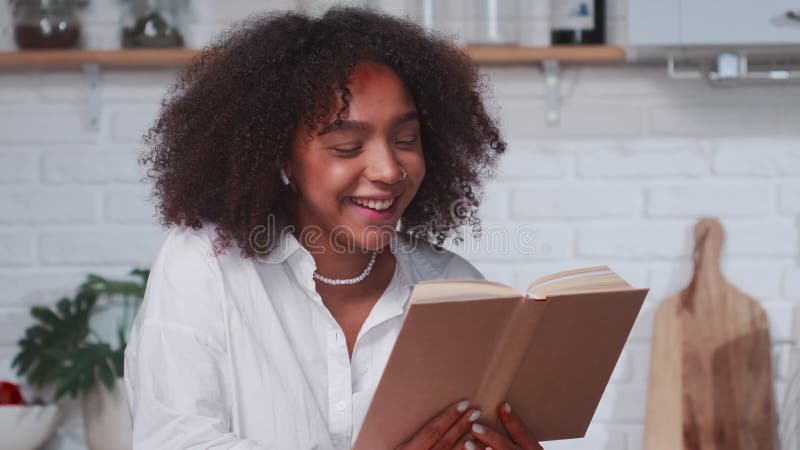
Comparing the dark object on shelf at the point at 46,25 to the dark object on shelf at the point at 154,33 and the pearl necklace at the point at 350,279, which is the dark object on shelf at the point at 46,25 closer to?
the dark object on shelf at the point at 154,33

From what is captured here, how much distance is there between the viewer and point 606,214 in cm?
217

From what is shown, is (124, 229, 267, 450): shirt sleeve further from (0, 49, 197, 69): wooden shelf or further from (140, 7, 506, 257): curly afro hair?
(0, 49, 197, 69): wooden shelf

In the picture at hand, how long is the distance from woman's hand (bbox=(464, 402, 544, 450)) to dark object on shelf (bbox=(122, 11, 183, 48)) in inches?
45.6

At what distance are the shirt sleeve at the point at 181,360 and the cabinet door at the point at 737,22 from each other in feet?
3.38

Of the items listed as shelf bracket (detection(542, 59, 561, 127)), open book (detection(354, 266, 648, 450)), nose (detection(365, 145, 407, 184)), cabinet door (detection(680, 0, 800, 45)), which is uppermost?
cabinet door (detection(680, 0, 800, 45))

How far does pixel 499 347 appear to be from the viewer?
3.88 ft

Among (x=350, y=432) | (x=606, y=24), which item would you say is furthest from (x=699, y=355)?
(x=350, y=432)

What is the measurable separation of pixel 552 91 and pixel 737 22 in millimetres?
400

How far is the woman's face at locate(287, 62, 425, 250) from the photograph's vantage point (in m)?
1.35

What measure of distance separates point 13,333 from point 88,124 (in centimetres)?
47

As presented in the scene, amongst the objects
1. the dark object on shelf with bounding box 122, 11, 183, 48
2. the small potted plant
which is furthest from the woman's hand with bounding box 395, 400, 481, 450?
the dark object on shelf with bounding box 122, 11, 183, 48

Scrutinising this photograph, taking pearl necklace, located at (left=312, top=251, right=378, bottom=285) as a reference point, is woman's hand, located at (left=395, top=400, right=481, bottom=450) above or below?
below

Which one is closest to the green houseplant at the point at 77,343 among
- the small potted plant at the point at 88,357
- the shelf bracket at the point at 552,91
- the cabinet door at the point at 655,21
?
the small potted plant at the point at 88,357

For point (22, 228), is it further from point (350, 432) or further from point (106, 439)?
point (350, 432)
